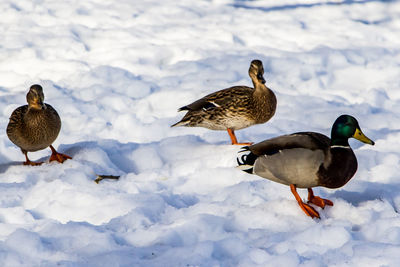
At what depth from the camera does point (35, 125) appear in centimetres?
482

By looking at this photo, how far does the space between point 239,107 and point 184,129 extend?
1.01 m

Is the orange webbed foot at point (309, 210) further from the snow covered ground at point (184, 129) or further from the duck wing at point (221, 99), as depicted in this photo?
the duck wing at point (221, 99)

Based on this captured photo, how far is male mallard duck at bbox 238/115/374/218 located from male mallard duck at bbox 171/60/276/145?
5.09 ft

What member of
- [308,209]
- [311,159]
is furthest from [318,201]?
[311,159]

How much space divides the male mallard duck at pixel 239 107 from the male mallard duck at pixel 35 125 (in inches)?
56.4

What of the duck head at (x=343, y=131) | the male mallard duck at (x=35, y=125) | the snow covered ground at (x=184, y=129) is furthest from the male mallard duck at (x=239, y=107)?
the duck head at (x=343, y=131)

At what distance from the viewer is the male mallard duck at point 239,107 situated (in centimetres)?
534

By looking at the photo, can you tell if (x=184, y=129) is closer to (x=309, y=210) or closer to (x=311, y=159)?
(x=309, y=210)

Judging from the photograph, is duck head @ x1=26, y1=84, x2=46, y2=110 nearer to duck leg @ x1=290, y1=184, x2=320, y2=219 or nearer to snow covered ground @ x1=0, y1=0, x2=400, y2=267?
snow covered ground @ x1=0, y1=0, x2=400, y2=267

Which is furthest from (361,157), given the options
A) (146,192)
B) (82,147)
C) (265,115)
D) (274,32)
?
(274,32)

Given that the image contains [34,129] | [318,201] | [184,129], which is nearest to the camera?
[318,201]

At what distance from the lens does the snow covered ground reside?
3.26 meters

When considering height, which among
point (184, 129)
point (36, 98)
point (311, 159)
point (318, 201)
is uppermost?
point (311, 159)

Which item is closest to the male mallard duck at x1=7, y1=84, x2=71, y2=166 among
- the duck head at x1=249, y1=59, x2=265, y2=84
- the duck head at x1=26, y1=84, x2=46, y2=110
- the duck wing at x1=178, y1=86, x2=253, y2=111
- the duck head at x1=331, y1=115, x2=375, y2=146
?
the duck head at x1=26, y1=84, x2=46, y2=110
